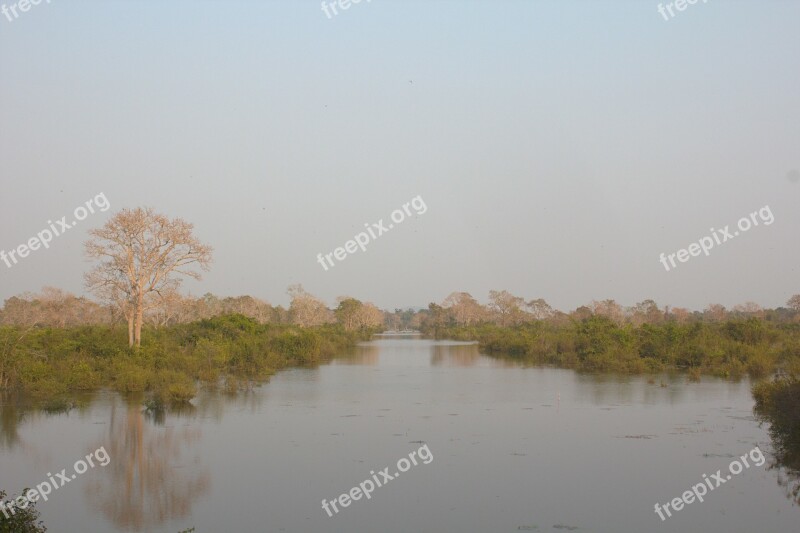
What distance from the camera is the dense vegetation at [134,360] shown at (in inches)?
661

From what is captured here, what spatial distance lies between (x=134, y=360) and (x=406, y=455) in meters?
10.6

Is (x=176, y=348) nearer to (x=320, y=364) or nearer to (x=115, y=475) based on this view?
(x=320, y=364)

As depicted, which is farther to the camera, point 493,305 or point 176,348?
point 493,305

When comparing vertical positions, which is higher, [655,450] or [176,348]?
[176,348]

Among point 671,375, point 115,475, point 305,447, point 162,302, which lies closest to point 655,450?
point 305,447

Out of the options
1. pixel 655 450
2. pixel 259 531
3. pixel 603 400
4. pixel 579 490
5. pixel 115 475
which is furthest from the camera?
pixel 603 400

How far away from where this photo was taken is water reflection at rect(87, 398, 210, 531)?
27.8 feet

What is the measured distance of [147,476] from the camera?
9.98 metres

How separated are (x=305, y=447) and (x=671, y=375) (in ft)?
48.0

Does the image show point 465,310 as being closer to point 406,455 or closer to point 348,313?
point 348,313

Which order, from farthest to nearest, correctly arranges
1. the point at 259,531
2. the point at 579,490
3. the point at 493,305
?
1. the point at 493,305
2. the point at 579,490
3. the point at 259,531

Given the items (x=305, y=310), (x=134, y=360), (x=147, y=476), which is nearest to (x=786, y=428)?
(x=147, y=476)

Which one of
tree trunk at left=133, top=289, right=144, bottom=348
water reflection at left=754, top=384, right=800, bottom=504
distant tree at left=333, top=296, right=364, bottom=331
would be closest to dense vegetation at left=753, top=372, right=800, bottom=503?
water reflection at left=754, top=384, right=800, bottom=504

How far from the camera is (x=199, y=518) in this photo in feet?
27.1
